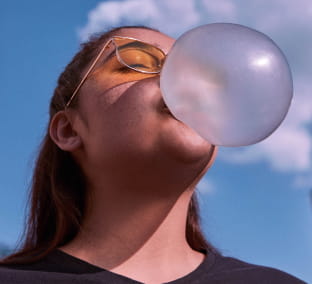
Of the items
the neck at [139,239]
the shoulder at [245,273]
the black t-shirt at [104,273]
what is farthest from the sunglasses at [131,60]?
the shoulder at [245,273]

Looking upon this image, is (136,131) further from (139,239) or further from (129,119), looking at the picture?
(139,239)

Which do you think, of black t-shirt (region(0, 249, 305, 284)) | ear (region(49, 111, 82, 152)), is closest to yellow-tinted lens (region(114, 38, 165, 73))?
ear (region(49, 111, 82, 152))

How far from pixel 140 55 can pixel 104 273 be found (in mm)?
929

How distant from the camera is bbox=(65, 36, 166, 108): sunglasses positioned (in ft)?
7.37

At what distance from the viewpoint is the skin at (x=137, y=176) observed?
216cm

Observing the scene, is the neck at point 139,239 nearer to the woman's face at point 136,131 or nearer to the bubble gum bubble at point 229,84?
the woman's face at point 136,131

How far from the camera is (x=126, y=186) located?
2271 millimetres

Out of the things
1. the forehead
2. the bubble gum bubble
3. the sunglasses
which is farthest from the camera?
the forehead

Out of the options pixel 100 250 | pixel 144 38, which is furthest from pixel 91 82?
pixel 100 250

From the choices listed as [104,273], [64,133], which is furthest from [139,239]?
[64,133]

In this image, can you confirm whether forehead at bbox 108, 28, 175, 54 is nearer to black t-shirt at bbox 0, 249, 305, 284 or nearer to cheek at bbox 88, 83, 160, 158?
cheek at bbox 88, 83, 160, 158

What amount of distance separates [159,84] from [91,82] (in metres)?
0.38

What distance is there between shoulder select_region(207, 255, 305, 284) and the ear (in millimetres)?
847

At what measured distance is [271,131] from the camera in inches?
77.0
